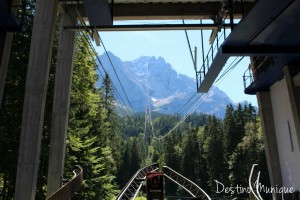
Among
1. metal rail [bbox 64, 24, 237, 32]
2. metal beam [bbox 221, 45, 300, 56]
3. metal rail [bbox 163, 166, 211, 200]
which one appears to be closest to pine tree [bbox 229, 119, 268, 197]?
metal rail [bbox 163, 166, 211, 200]

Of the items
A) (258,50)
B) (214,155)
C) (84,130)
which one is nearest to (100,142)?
(84,130)

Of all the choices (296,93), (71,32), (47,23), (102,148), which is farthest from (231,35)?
(102,148)

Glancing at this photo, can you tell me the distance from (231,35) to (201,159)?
83.1 metres

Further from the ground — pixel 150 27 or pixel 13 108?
pixel 150 27

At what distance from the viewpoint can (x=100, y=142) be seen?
3684 cm

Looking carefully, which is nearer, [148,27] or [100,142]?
[148,27]

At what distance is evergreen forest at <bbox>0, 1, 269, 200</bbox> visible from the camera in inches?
773

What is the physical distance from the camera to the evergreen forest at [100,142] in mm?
19641

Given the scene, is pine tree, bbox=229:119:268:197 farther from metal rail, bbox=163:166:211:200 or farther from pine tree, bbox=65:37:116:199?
metal rail, bbox=163:166:211:200

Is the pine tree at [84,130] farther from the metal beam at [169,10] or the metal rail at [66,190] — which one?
the metal beam at [169,10]

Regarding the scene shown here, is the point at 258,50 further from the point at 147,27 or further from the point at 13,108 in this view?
the point at 13,108

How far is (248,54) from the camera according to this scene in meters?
10.6

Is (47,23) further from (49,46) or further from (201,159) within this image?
(201,159)

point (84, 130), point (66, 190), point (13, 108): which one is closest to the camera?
point (66, 190)
